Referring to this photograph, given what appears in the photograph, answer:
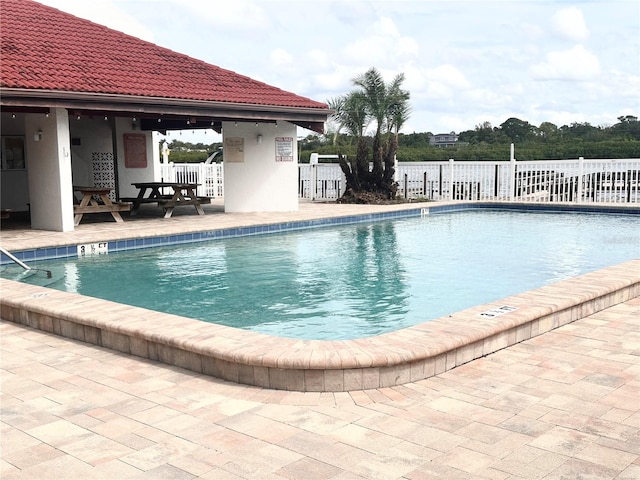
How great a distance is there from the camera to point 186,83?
46.8ft

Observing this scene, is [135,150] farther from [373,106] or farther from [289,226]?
[373,106]

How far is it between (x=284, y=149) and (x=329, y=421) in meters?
12.9

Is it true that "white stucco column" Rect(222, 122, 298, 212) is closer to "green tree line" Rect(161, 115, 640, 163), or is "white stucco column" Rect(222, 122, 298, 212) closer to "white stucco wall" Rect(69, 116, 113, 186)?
"white stucco wall" Rect(69, 116, 113, 186)

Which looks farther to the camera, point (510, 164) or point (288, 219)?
point (510, 164)

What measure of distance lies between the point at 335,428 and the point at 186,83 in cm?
1213

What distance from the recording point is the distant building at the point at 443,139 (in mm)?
40969

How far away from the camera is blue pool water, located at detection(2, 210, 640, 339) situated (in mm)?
Answer: 6582

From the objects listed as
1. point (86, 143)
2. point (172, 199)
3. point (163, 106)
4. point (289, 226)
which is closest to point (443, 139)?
point (86, 143)

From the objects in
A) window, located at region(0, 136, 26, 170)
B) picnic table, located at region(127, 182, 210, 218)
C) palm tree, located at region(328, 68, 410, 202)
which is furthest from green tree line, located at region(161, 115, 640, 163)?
window, located at region(0, 136, 26, 170)

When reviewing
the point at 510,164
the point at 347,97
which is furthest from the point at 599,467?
the point at 347,97

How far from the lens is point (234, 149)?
15.5 meters

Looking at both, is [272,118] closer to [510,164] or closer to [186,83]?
[186,83]

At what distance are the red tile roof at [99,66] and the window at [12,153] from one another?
283 centimetres

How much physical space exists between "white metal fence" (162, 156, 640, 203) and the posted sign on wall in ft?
13.7
